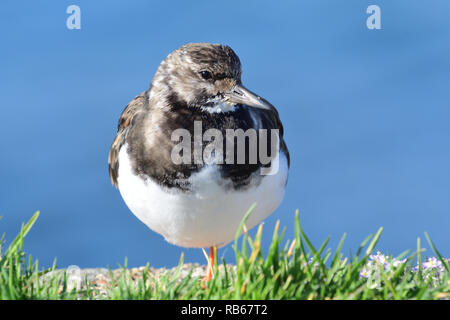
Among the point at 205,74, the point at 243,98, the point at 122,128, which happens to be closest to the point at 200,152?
the point at 243,98

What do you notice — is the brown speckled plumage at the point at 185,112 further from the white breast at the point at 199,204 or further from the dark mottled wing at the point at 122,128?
the dark mottled wing at the point at 122,128

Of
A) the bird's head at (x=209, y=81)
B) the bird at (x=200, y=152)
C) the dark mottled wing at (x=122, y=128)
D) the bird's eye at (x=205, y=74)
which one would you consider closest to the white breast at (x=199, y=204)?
the bird at (x=200, y=152)

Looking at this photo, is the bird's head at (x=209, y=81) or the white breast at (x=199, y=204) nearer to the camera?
the white breast at (x=199, y=204)

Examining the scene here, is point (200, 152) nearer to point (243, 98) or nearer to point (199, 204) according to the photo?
point (199, 204)

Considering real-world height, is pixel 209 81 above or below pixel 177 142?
above

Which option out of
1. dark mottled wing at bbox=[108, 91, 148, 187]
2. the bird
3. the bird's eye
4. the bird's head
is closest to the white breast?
the bird

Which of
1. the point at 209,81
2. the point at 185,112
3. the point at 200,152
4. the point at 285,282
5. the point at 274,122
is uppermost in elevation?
the point at 209,81
